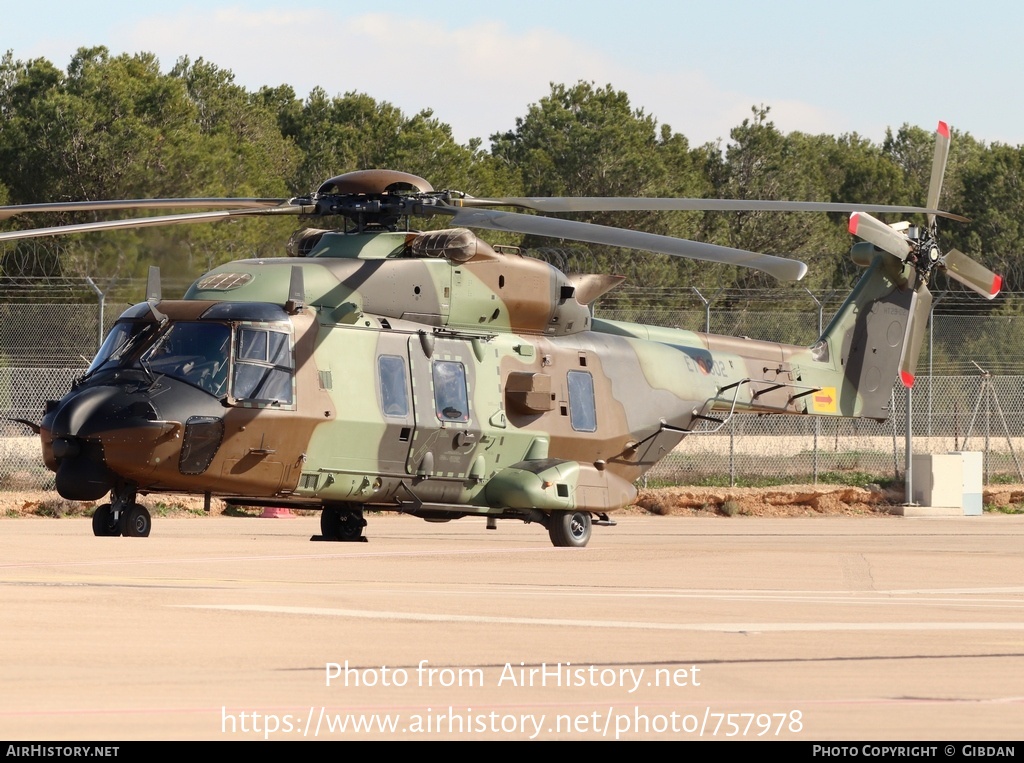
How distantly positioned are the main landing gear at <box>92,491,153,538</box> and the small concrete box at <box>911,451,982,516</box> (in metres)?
17.1

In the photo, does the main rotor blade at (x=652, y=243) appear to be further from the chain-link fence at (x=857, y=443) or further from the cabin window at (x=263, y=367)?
the chain-link fence at (x=857, y=443)

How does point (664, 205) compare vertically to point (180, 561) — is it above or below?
above

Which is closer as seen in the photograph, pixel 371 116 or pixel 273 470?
pixel 273 470

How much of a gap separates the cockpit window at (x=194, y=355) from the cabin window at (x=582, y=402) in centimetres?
486

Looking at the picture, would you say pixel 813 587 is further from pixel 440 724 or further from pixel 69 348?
pixel 69 348

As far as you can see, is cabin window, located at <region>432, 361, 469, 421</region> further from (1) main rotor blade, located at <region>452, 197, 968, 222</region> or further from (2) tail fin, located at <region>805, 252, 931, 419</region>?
(2) tail fin, located at <region>805, 252, 931, 419</region>

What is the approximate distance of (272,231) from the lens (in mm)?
47781

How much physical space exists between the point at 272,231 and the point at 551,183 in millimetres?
19576

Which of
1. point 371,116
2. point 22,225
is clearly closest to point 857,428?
point 22,225

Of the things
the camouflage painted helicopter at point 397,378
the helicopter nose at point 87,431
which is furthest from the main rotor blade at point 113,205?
the helicopter nose at point 87,431

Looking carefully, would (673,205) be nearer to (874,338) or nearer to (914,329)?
(874,338)

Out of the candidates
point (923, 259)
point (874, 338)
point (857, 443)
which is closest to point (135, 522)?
point (874, 338)

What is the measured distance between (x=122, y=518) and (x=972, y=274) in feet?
42.0

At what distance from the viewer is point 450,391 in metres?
18.5
